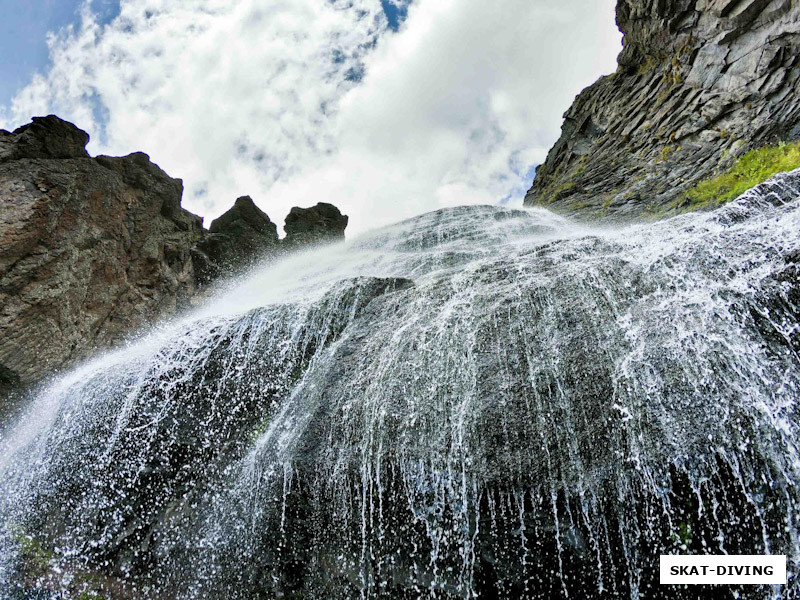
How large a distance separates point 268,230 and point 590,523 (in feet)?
75.9

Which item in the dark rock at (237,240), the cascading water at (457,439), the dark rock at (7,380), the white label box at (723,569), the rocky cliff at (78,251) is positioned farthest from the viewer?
the dark rock at (237,240)

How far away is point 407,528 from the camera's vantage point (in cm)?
668

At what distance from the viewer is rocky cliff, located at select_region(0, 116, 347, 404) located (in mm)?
12586

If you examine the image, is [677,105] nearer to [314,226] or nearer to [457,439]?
[314,226]

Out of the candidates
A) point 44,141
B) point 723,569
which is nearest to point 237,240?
point 44,141

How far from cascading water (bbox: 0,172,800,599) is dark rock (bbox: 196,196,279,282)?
11.5 metres

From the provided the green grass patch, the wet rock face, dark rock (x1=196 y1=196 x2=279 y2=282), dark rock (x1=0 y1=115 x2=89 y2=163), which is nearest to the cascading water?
the wet rock face

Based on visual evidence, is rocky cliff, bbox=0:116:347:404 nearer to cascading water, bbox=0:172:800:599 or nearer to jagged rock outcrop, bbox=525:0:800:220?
cascading water, bbox=0:172:800:599

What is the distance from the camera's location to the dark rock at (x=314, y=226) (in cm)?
2716

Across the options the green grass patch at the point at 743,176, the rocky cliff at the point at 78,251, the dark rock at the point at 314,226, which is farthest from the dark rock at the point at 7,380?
the green grass patch at the point at 743,176

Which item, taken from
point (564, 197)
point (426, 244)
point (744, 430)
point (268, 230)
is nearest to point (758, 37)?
point (564, 197)

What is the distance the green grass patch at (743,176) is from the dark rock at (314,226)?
18.8 meters

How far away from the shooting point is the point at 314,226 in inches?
1094

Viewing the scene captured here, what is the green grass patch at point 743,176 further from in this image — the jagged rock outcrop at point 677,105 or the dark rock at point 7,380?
the dark rock at point 7,380
